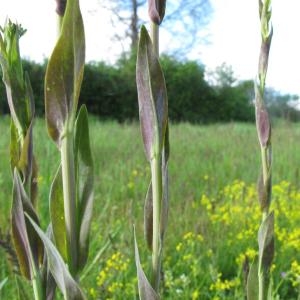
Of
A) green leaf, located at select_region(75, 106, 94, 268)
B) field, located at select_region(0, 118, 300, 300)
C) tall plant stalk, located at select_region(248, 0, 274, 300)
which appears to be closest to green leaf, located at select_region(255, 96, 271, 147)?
tall plant stalk, located at select_region(248, 0, 274, 300)

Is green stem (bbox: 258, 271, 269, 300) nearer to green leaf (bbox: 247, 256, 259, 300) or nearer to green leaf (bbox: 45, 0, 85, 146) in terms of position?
green leaf (bbox: 247, 256, 259, 300)

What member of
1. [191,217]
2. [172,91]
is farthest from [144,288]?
[172,91]

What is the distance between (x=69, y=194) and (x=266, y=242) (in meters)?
0.15

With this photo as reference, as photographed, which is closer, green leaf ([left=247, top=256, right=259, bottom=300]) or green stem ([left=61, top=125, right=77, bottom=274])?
green stem ([left=61, top=125, right=77, bottom=274])

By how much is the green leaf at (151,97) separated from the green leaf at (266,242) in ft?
0.38

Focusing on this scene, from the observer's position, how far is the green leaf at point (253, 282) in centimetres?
39

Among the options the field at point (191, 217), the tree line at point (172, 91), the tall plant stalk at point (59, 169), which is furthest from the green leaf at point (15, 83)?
the tree line at point (172, 91)

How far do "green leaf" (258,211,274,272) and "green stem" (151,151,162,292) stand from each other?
10 cm

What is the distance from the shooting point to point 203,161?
3.21m

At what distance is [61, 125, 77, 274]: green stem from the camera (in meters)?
0.27

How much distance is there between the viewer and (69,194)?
0.27 m

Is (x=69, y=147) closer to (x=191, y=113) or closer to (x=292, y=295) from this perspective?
(x=292, y=295)

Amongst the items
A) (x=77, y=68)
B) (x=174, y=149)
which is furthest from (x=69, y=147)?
(x=174, y=149)

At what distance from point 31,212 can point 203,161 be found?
9.61 feet
